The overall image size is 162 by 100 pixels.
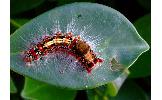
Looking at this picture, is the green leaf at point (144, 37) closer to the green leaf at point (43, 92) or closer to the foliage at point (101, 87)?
the foliage at point (101, 87)

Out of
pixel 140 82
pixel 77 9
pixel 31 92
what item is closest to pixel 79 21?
pixel 77 9

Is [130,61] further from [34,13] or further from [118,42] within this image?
[34,13]

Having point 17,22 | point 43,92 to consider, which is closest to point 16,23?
point 17,22

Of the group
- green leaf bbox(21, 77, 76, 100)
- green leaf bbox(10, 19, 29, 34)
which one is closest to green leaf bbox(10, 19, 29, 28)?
green leaf bbox(10, 19, 29, 34)

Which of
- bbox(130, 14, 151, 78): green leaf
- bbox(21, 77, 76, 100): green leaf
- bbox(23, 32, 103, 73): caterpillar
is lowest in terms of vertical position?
bbox(21, 77, 76, 100): green leaf

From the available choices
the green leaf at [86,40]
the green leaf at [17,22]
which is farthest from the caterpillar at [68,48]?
the green leaf at [17,22]

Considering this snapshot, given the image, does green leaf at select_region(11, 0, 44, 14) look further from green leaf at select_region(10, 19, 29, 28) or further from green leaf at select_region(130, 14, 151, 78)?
green leaf at select_region(130, 14, 151, 78)
